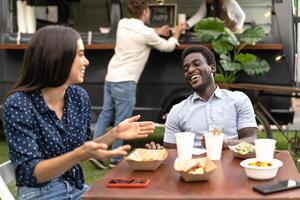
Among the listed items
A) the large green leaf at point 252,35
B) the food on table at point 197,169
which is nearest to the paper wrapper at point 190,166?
the food on table at point 197,169

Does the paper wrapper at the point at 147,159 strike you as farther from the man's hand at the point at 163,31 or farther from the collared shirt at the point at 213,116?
the man's hand at the point at 163,31

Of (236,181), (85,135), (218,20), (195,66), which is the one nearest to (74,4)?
(218,20)

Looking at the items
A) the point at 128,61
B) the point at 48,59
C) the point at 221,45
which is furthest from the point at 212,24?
the point at 48,59

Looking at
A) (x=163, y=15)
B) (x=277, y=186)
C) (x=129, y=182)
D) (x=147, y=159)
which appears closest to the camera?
(x=277, y=186)

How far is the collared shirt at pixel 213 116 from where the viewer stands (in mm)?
3311

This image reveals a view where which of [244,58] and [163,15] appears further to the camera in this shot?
[163,15]

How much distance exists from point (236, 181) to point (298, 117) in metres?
7.53

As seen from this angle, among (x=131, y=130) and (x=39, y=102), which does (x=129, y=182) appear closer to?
(x=131, y=130)

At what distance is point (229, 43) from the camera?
5.76 metres

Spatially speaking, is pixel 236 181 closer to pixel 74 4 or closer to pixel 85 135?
pixel 85 135

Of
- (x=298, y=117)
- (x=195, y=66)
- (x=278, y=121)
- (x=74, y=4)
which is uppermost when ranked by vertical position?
(x=74, y=4)

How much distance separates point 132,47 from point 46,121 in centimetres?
338

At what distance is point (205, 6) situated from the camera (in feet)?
20.9

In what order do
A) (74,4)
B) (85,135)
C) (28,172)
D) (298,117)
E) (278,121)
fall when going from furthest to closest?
(298,117), (74,4), (278,121), (85,135), (28,172)
